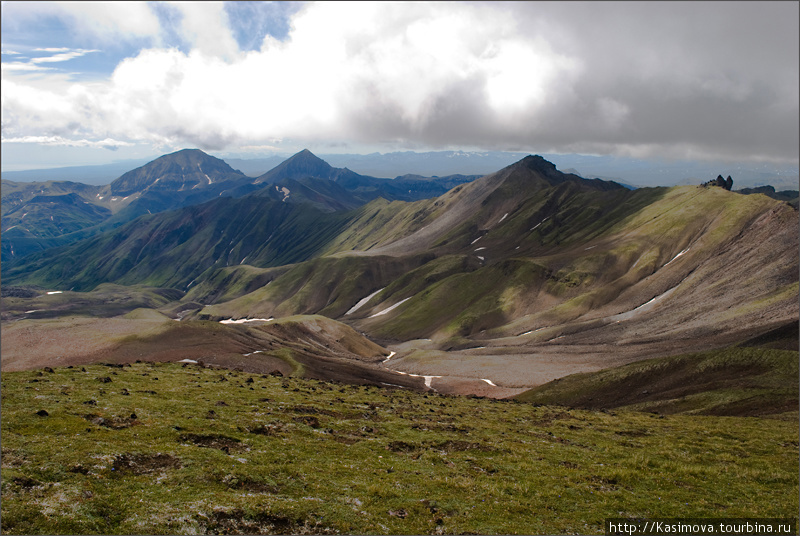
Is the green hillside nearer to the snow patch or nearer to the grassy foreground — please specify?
the grassy foreground

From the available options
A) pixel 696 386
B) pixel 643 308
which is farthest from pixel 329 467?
pixel 643 308

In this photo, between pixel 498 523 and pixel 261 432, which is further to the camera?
pixel 261 432

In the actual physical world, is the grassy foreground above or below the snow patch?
above

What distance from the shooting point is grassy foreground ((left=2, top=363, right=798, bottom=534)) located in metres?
19.8

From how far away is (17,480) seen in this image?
19953mm

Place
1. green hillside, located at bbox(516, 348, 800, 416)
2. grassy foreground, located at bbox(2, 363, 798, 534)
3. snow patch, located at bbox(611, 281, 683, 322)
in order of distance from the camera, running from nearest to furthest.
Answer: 1. grassy foreground, located at bbox(2, 363, 798, 534)
2. green hillside, located at bbox(516, 348, 800, 416)
3. snow patch, located at bbox(611, 281, 683, 322)

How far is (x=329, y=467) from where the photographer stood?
26875mm

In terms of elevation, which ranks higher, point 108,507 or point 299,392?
point 108,507

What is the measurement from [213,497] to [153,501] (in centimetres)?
250

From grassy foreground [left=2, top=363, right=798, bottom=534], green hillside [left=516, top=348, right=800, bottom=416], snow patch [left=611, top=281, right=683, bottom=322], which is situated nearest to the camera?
grassy foreground [left=2, top=363, right=798, bottom=534]

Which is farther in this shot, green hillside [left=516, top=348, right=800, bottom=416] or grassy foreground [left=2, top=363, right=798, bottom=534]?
green hillside [left=516, top=348, right=800, bottom=416]

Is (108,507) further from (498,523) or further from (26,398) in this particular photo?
→ (26,398)

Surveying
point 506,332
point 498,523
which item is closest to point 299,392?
point 498,523

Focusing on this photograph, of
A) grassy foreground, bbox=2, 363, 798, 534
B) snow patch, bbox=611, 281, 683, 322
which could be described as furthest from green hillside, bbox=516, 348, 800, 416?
snow patch, bbox=611, 281, 683, 322
